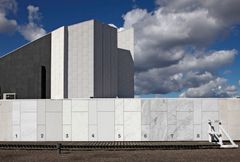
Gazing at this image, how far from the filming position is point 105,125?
2727 centimetres

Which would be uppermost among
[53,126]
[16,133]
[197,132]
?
[53,126]

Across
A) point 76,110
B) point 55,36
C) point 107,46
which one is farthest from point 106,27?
point 76,110

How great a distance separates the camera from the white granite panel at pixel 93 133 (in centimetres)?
2722

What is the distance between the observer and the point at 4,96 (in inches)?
1614

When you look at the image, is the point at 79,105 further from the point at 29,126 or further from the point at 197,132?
the point at 197,132

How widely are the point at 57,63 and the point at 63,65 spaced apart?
5.60ft

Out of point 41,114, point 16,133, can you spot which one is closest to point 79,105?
point 41,114

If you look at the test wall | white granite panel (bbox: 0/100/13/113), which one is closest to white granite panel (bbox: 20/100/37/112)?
the test wall

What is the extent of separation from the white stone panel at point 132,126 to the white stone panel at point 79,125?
11.0 feet

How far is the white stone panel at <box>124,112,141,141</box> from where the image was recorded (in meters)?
27.1

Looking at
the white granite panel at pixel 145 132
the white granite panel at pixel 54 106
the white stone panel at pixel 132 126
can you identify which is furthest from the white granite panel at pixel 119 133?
the white granite panel at pixel 54 106

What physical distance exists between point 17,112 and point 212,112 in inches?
644

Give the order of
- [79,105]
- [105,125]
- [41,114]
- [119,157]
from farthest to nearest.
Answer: [41,114], [79,105], [105,125], [119,157]

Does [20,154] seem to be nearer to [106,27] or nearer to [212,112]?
[212,112]
